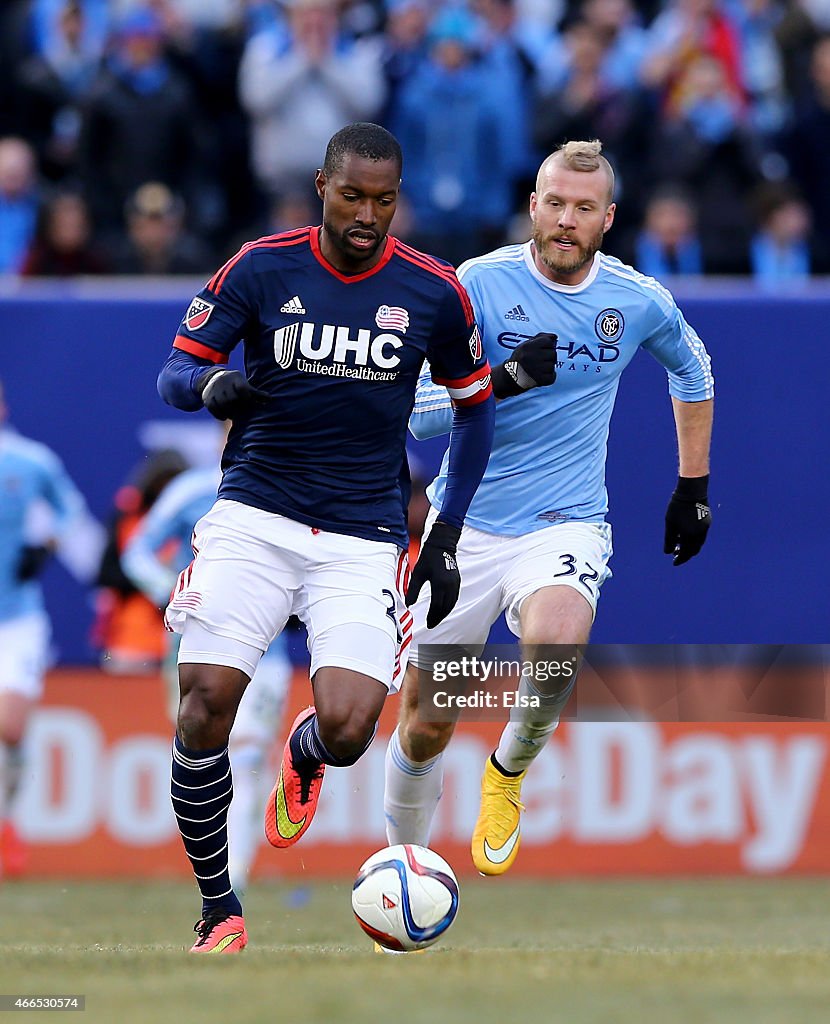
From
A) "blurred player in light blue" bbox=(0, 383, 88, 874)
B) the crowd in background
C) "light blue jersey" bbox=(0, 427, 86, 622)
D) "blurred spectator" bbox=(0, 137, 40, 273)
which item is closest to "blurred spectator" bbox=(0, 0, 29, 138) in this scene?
the crowd in background

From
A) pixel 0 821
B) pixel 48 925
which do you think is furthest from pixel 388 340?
pixel 0 821

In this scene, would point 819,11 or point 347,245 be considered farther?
point 819,11

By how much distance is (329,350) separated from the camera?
7027 mm

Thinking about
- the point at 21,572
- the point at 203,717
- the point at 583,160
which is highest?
the point at 583,160

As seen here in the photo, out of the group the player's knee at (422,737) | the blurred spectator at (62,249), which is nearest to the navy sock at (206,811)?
the player's knee at (422,737)

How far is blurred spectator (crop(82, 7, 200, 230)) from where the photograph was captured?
1358cm

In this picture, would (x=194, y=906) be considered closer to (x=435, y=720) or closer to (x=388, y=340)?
(x=435, y=720)

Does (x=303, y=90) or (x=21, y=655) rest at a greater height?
(x=303, y=90)

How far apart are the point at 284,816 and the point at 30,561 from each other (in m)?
4.35

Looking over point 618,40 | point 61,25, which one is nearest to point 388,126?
point 618,40

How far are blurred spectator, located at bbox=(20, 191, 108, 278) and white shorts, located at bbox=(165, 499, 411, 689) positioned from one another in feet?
20.8

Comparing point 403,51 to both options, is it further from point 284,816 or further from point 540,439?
point 284,816

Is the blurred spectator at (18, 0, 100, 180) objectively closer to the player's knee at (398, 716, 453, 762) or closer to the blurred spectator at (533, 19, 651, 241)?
the blurred spectator at (533, 19, 651, 241)

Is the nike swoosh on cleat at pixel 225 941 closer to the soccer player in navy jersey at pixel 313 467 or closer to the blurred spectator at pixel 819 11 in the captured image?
the soccer player in navy jersey at pixel 313 467
